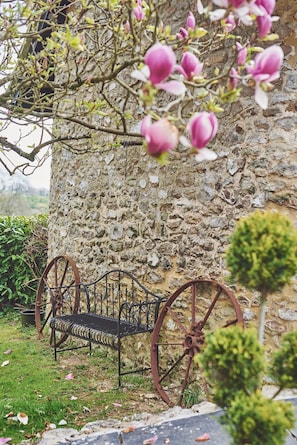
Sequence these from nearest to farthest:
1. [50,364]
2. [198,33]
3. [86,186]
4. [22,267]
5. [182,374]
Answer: [198,33] < [182,374] < [50,364] < [86,186] < [22,267]

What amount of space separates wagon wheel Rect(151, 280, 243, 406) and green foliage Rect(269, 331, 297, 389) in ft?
6.18

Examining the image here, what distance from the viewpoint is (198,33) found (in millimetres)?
1937

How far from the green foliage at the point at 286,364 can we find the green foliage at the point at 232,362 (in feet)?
0.40

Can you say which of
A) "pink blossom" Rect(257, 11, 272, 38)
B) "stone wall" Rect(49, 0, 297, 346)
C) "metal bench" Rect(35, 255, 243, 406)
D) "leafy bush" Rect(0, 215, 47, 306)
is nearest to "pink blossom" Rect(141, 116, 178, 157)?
"pink blossom" Rect(257, 11, 272, 38)

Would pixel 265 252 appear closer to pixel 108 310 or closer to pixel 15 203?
pixel 108 310

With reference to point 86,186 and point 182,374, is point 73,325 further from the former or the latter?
point 86,186

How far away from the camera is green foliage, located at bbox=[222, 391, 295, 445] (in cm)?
144

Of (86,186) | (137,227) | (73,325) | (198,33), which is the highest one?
(198,33)

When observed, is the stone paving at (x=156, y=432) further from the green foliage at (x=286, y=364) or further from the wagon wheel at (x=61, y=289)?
the wagon wheel at (x=61, y=289)

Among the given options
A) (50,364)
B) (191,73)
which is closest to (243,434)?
(191,73)

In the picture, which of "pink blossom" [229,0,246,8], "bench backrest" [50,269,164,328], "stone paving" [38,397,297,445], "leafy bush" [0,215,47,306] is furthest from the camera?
"leafy bush" [0,215,47,306]

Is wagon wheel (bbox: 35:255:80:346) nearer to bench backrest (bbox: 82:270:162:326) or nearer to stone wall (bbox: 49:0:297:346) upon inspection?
stone wall (bbox: 49:0:297:346)

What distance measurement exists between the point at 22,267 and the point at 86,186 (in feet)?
9.27

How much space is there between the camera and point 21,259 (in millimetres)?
7898
